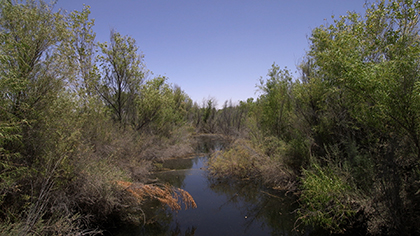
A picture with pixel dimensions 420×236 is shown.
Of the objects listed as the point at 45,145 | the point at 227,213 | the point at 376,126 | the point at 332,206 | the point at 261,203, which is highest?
the point at 376,126

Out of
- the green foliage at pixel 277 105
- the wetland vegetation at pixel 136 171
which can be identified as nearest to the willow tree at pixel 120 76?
the wetland vegetation at pixel 136 171

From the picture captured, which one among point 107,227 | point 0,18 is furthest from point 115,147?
point 0,18

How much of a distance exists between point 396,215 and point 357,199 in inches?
40.5

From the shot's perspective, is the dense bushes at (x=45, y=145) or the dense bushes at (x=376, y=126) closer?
the dense bushes at (x=45, y=145)

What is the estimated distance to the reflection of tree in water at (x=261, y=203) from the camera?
7.82 metres

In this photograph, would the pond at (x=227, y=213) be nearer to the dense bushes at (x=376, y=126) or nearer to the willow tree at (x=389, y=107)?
the dense bushes at (x=376, y=126)

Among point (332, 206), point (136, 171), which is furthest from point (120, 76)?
point (332, 206)

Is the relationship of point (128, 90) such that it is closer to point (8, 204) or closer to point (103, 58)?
point (103, 58)

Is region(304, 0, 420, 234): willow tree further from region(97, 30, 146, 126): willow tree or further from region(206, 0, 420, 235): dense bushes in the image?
region(97, 30, 146, 126): willow tree

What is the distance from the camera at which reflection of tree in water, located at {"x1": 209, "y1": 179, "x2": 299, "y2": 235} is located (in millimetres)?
7824

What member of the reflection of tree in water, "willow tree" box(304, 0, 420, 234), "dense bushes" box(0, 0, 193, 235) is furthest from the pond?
"willow tree" box(304, 0, 420, 234)

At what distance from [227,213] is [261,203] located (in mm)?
1732

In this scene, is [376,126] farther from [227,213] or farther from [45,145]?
[45,145]

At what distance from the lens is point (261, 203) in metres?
9.59
